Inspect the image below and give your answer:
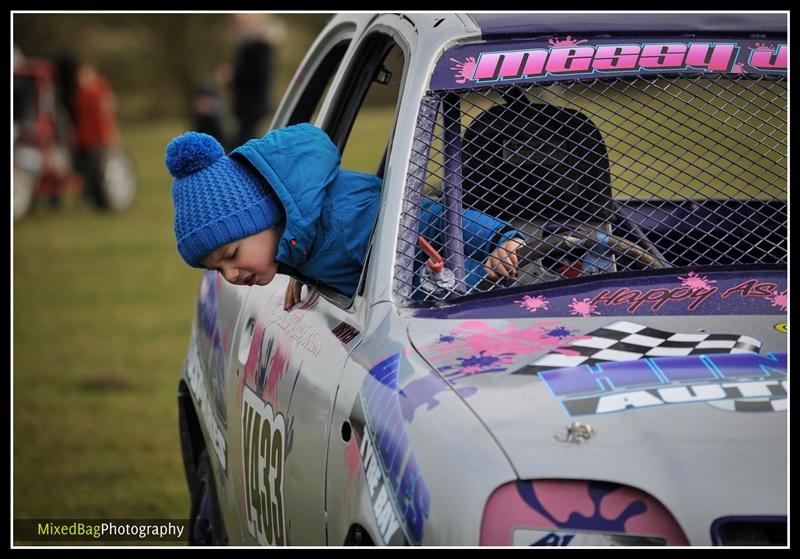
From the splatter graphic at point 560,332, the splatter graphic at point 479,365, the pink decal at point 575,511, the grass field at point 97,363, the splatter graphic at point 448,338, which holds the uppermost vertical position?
the splatter graphic at point 560,332

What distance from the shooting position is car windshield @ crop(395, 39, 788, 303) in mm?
3279

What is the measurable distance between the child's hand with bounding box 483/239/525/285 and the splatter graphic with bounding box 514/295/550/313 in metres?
0.14

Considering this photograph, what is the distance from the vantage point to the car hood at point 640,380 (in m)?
2.40

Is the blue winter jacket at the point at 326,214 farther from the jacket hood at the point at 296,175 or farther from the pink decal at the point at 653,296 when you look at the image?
the pink decal at the point at 653,296

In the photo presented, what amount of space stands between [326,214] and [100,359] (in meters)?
6.43

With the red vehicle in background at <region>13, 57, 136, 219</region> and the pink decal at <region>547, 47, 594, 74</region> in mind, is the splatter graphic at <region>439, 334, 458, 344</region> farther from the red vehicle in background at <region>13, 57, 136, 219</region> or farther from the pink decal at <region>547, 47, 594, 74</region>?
the red vehicle in background at <region>13, 57, 136, 219</region>

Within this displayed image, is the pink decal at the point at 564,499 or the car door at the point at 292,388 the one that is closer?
the pink decal at the point at 564,499

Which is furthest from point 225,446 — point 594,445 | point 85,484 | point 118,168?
point 118,168

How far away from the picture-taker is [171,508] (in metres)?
5.95

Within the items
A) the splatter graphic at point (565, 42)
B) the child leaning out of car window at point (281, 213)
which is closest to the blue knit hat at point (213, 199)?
the child leaning out of car window at point (281, 213)

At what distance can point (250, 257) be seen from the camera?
11.2 feet

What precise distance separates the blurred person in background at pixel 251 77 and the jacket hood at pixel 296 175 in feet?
43.8

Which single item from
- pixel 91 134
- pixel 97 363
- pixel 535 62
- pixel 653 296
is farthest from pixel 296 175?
pixel 91 134

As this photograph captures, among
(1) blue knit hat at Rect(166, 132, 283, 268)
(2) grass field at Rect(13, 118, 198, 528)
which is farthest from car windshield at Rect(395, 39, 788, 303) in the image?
(2) grass field at Rect(13, 118, 198, 528)
